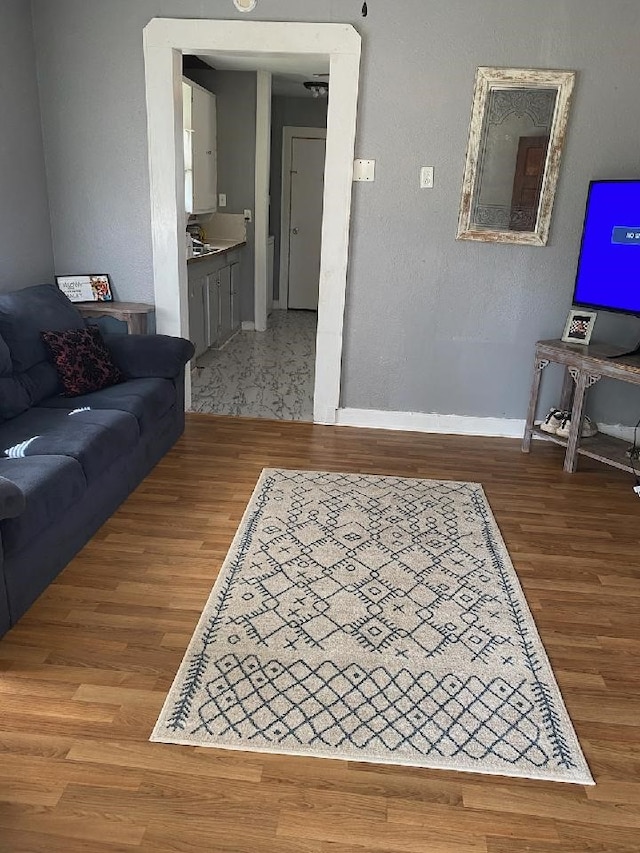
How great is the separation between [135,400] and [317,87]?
5.24 m

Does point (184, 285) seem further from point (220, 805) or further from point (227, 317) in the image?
point (220, 805)

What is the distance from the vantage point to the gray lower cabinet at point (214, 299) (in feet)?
17.2

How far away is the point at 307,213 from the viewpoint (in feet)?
27.5

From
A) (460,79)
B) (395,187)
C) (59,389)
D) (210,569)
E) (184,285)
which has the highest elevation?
(460,79)

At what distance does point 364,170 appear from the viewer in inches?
155

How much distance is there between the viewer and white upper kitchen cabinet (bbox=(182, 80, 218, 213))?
18.7 feet

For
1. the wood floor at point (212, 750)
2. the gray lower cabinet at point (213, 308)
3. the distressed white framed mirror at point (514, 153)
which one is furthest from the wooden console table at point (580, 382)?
the gray lower cabinet at point (213, 308)

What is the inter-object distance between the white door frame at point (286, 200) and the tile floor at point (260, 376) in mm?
1460

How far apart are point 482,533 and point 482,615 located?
2.13 ft

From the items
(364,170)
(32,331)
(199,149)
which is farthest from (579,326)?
(199,149)

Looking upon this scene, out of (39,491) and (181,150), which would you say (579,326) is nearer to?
(181,150)

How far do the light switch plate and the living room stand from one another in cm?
4

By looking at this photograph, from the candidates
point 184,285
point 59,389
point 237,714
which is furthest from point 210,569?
point 184,285

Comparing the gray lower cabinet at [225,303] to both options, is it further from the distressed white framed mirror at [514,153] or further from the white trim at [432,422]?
the distressed white framed mirror at [514,153]
